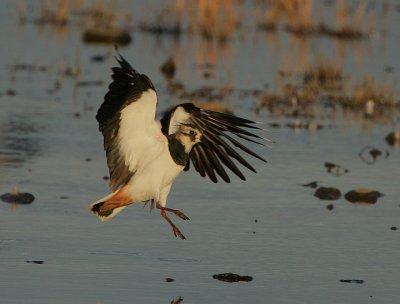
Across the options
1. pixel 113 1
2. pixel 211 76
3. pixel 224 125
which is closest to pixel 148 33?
pixel 113 1

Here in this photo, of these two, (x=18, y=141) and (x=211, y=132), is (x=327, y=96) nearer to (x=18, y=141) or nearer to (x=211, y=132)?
(x=18, y=141)

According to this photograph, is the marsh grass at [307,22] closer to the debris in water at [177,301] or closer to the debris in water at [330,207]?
the debris in water at [330,207]

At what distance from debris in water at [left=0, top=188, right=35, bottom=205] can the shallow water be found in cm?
7

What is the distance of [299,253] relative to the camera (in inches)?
343

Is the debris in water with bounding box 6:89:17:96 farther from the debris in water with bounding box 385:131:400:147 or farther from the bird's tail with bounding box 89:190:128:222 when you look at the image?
the bird's tail with bounding box 89:190:128:222

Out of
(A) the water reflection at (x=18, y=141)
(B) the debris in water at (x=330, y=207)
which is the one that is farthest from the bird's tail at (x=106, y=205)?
(A) the water reflection at (x=18, y=141)

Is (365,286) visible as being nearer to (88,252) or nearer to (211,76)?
(88,252)

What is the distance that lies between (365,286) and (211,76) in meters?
9.84

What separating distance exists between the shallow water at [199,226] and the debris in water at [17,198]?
7cm

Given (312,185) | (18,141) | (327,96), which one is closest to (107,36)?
(327,96)

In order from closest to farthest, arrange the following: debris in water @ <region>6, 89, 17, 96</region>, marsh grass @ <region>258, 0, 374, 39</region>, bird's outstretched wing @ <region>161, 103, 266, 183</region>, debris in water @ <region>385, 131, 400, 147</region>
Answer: bird's outstretched wing @ <region>161, 103, 266, 183</region> < debris in water @ <region>385, 131, 400, 147</region> < debris in water @ <region>6, 89, 17, 96</region> < marsh grass @ <region>258, 0, 374, 39</region>

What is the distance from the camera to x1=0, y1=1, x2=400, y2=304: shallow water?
7.70 meters

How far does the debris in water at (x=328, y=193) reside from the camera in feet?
34.7

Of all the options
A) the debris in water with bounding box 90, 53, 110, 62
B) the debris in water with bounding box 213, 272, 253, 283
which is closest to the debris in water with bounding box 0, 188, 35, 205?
the debris in water with bounding box 213, 272, 253, 283
